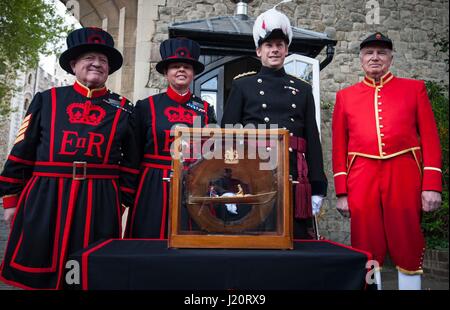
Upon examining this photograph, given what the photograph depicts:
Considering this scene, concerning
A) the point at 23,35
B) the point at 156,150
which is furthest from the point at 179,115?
the point at 23,35

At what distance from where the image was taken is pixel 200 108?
2.78 metres

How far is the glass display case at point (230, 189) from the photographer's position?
5.05ft

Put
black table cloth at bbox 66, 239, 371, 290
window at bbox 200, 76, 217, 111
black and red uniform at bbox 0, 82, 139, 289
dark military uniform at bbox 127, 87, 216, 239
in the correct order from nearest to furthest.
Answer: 1. black table cloth at bbox 66, 239, 371, 290
2. black and red uniform at bbox 0, 82, 139, 289
3. dark military uniform at bbox 127, 87, 216, 239
4. window at bbox 200, 76, 217, 111

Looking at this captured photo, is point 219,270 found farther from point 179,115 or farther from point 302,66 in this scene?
point 302,66

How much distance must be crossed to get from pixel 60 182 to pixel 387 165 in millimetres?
1879

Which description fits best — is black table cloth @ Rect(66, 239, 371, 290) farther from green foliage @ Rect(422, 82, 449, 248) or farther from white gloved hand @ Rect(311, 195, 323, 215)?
green foliage @ Rect(422, 82, 449, 248)

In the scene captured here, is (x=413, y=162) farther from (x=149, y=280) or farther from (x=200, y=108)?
(x=149, y=280)

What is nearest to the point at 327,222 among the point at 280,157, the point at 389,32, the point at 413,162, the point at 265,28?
the point at 389,32

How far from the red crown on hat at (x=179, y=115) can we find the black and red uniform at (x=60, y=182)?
321 mm

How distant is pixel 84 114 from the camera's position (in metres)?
2.34

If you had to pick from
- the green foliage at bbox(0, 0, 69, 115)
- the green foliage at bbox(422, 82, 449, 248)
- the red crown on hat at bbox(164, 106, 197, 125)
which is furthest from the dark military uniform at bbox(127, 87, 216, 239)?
the green foliage at bbox(0, 0, 69, 115)

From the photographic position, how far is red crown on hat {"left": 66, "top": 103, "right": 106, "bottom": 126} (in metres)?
2.31
